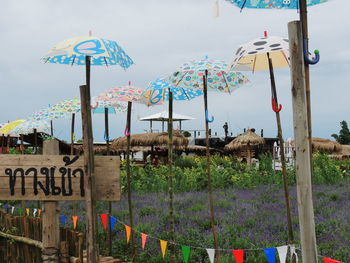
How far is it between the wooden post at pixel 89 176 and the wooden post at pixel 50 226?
0.57 meters

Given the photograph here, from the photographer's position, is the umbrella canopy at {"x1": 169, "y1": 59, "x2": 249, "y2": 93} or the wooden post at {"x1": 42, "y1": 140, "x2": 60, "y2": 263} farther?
the umbrella canopy at {"x1": 169, "y1": 59, "x2": 249, "y2": 93}

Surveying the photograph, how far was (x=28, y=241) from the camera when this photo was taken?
6289 millimetres

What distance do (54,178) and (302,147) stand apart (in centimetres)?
265

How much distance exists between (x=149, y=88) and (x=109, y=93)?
2.20 feet

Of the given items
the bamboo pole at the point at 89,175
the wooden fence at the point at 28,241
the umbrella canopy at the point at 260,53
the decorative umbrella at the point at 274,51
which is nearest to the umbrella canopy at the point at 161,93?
the umbrella canopy at the point at 260,53

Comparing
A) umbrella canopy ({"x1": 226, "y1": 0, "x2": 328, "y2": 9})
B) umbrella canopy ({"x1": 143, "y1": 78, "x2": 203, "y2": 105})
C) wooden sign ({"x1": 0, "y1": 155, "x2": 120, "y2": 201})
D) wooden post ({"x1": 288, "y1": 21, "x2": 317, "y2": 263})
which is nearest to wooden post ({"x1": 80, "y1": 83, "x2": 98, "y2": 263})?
wooden sign ({"x1": 0, "y1": 155, "x2": 120, "y2": 201})

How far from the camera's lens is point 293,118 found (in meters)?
3.72

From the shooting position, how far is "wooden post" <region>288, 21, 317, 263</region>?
365 centimetres

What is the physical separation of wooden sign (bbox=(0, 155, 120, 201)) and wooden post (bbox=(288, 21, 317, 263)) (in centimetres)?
200

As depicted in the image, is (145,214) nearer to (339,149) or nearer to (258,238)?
(258,238)

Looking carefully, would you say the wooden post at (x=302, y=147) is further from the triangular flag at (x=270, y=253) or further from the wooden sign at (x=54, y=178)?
the wooden sign at (x=54, y=178)

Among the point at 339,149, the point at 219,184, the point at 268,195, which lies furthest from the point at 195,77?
the point at 339,149

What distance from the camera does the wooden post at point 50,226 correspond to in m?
5.02

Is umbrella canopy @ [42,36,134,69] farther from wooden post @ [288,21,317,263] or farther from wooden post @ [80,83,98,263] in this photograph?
wooden post @ [288,21,317,263]
